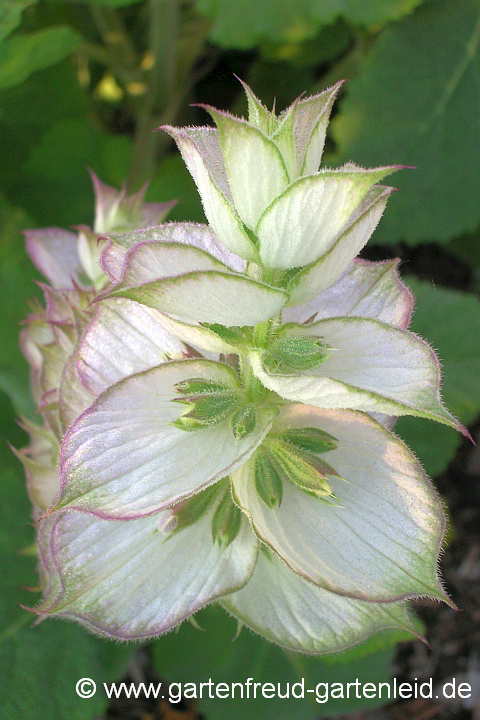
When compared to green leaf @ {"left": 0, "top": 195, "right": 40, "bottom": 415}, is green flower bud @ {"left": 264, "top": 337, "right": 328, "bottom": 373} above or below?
above

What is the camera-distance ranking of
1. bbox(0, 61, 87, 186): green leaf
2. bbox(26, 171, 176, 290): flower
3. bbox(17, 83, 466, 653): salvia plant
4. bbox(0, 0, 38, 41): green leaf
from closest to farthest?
bbox(17, 83, 466, 653): salvia plant → bbox(26, 171, 176, 290): flower → bbox(0, 0, 38, 41): green leaf → bbox(0, 61, 87, 186): green leaf

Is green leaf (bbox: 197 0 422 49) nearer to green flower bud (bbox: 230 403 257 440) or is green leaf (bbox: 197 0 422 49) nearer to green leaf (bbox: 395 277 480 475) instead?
green leaf (bbox: 395 277 480 475)

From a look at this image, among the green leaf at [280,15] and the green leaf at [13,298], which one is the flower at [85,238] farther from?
the green leaf at [280,15]


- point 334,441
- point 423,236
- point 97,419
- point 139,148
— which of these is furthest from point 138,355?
point 139,148

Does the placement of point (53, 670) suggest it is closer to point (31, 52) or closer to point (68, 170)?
point (31, 52)

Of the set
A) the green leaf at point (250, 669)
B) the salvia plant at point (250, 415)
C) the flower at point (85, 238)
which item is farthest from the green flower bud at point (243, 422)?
the green leaf at point (250, 669)

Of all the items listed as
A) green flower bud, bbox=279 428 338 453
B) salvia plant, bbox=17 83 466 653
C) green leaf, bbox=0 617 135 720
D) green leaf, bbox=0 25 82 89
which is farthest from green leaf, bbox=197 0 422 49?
green leaf, bbox=0 617 135 720

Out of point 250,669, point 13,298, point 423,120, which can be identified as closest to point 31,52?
point 13,298
